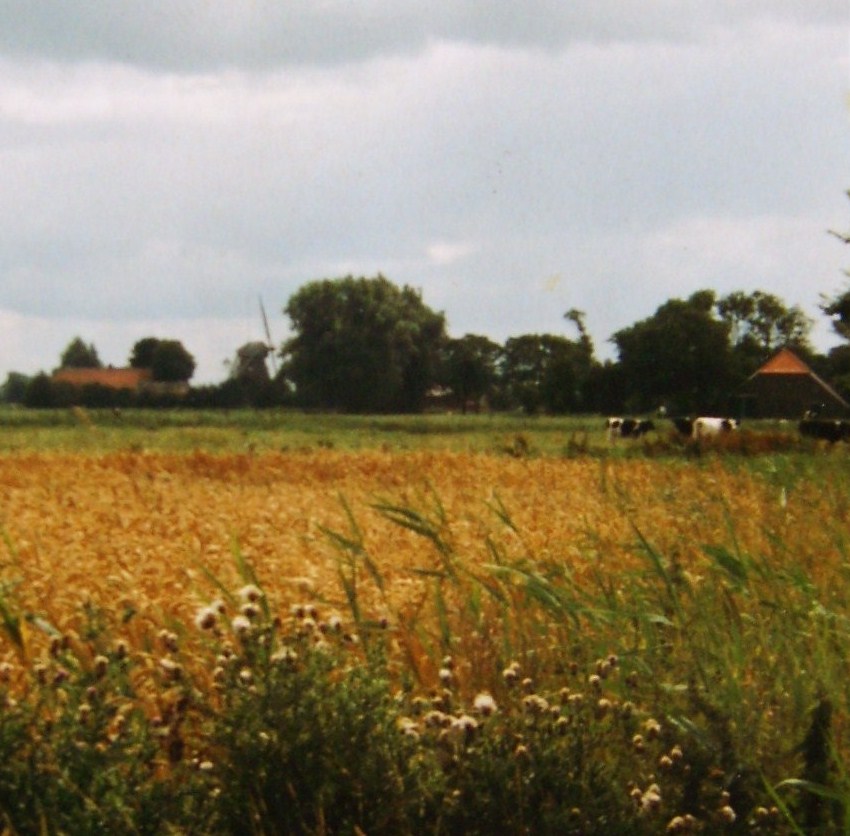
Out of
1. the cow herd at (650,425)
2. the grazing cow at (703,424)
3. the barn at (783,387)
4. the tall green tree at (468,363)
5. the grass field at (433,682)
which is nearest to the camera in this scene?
the grass field at (433,682)

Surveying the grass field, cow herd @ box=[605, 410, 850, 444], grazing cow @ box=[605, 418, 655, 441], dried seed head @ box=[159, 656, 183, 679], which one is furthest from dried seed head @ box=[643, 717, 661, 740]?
grazing cow @ box=[605, 418, 655, 441]

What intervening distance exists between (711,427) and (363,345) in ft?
39.6

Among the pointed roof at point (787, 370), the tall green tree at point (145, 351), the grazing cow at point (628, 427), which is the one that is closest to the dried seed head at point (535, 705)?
the grazing cow at point (628, 427)

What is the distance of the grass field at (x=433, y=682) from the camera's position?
2.84m

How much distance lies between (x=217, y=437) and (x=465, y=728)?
22.6 meters

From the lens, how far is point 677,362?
27094mm

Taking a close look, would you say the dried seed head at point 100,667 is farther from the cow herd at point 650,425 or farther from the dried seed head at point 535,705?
the cow herd at point 650,425

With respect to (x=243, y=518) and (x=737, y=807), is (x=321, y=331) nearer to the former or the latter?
(x=243, y=518)

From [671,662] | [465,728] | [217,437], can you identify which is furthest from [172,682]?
[217,437]

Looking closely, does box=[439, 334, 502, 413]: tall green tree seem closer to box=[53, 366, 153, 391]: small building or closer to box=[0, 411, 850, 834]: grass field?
box=[53, 366, 153, 391]: small building

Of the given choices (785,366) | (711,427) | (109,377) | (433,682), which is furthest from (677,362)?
(109,377)

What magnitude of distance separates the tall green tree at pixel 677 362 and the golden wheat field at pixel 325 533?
1322cm

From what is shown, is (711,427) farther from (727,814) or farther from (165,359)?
(165,359)

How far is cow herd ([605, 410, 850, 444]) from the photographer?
21.5 m
